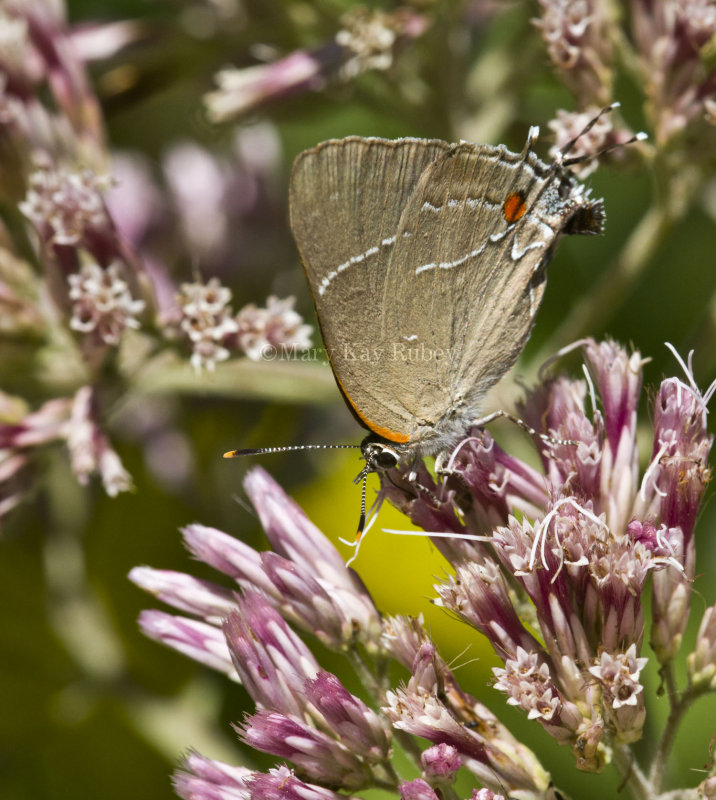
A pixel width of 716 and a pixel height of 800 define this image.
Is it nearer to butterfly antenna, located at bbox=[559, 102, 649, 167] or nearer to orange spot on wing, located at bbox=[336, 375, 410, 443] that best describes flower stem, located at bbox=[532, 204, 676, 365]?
butterfly antenna, located at bbox=[559, 102, 649, 167]

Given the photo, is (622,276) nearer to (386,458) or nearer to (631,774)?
(386,458)

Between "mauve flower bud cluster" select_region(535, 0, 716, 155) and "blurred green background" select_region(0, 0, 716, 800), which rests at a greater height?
"mauve flower bud cluster" select_region(535, 0, 716, 155)

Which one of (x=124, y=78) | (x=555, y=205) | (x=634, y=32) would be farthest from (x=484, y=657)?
(x=124, y=78)

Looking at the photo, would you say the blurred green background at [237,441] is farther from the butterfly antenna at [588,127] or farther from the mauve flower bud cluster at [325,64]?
the butterfly antenna at [588,127]

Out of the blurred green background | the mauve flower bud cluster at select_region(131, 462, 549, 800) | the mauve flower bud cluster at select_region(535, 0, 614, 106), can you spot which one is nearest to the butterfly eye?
the mauve flower bud cluster at select_region(131, 462, 549, 800)

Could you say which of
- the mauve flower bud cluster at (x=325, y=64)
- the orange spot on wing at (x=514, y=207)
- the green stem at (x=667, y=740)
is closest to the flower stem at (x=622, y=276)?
the orange spot on wing at (x=514, y=207)

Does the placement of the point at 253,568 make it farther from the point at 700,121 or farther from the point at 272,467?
the point at 700,121
